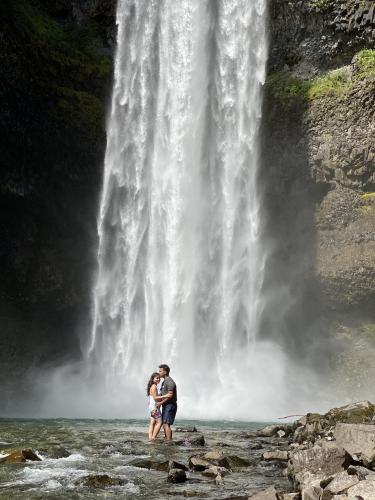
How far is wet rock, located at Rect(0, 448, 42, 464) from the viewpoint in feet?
29.9

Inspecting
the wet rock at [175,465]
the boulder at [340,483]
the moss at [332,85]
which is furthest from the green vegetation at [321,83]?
the boulder at [340,483]

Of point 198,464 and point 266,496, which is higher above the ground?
Result: point 198,464

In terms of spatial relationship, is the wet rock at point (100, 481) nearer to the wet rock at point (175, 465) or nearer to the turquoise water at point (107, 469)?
the turquoise water at point (107, 469)

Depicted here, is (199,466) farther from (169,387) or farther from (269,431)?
(269,431)

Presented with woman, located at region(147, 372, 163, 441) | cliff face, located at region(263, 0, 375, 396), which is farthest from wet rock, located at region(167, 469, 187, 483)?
cliff face, located at region(263, 0, 375, 396)

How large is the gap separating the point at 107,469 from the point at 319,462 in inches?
130

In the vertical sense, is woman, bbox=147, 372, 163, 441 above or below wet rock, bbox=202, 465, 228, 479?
above

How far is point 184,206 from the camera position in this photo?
90.2ft

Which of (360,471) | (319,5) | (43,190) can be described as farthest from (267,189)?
(360,471)

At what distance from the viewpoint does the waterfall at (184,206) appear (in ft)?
82.4

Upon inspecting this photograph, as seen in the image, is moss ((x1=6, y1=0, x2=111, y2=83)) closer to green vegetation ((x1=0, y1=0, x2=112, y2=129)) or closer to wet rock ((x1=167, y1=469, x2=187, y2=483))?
green vegetation ((x1=0, y1=0, x2=112, y2=129))

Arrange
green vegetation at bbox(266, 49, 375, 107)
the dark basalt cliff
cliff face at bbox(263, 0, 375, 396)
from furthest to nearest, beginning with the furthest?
green vegetation at bbox(266, 49, 375, 107), the dark basalt cliff, cliff face at bbox(263, 0, 375, 396)

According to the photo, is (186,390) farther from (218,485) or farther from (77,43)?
(77,43)

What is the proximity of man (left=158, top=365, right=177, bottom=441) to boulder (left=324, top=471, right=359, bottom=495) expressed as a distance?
562 centimetres
